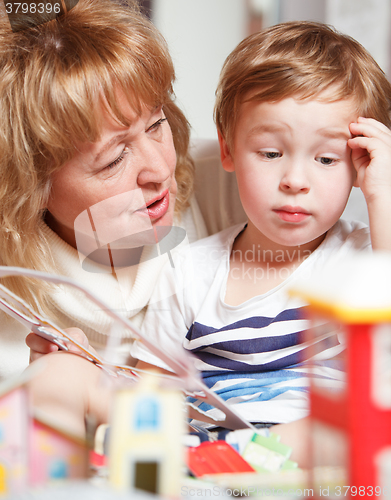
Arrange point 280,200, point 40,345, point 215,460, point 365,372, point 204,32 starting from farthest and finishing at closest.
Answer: point 204,32
point 280,200
point 40,345
point 215,460
point 365,372

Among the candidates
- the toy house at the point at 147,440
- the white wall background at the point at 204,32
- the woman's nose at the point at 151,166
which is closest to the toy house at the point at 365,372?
the toy house at the point at 147,440

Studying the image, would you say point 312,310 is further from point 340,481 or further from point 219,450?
point 219,450

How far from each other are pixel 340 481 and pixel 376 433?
0.05 m

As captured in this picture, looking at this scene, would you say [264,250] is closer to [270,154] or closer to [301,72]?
[270,154]

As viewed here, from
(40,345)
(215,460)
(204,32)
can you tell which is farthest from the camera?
(204,32)

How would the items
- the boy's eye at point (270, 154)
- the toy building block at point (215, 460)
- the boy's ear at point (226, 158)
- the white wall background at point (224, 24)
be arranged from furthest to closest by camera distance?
the white wall background at point (224, 24)
the boy's ear at point (226, 158)
the boy's eye at point (270, 154)
the toy building block at point (215, 460)

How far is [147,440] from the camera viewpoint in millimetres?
282

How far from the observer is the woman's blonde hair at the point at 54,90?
2.34ft

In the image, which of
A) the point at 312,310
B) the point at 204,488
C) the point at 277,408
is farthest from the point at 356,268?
the point at 277,408

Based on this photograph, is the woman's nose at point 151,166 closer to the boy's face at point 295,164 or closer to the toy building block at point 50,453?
the boy's face at point 295,164

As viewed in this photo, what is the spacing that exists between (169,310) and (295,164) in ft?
1.04

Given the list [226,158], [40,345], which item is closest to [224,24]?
[226,158]

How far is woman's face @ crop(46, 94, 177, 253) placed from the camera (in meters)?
0.73

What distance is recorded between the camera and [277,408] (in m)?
0.66
